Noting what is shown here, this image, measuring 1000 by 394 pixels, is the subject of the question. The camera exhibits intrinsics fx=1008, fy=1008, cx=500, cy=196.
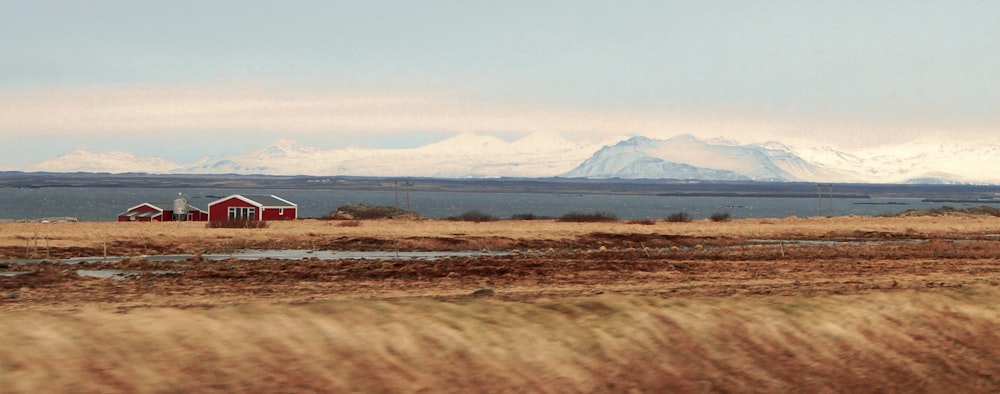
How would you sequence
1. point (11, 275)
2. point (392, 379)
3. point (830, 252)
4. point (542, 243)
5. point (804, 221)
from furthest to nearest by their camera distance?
1. point (804, 221)
2. point (542, 243)
3. point (830, 252)
4. point (11, 275)
5. point (392, 379)

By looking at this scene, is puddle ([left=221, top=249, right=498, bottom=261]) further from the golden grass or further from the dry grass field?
the golden grass

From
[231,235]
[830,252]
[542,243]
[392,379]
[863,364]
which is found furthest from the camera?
[231,235]

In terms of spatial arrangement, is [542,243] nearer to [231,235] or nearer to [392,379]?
[231,235]

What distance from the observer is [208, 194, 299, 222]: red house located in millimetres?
100750

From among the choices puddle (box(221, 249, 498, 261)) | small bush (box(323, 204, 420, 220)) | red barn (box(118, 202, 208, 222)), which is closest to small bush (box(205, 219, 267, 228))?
red barn (box(118, 202, 208, 222))

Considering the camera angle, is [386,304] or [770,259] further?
[770,259]

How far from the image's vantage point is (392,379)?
13141 millimetres

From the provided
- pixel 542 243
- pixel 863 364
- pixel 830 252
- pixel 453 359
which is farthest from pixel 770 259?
pixel 453 359

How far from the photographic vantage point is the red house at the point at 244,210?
101 meters

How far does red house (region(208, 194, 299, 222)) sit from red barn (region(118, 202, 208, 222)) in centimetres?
617

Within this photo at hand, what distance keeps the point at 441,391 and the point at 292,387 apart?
1928 millimetres

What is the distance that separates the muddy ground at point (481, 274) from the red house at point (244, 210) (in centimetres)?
3266

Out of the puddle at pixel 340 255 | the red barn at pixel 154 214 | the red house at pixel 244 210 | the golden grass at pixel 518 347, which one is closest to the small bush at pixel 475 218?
the red house at pixel 244 210

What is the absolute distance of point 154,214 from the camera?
104m
